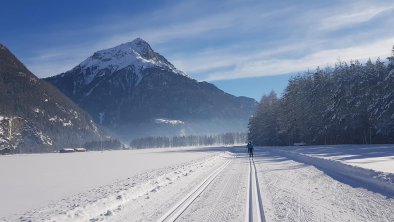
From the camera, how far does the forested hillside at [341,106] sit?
2175 inches

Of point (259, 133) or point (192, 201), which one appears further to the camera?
point (259, 133)

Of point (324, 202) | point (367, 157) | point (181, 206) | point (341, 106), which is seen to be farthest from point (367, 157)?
point (341, 106)

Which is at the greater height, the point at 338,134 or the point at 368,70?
the point at 368,70

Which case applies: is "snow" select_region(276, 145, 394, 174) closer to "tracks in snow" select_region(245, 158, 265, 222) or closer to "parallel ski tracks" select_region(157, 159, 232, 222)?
"tracks in snow" select_region(245, 158, 265, 222)

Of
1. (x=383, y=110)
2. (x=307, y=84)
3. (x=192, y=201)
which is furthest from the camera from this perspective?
(x=307, y=84)

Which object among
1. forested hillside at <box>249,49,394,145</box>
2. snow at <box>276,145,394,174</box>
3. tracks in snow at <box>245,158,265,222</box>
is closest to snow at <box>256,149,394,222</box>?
tracks in snow at <box>245,158,265,222</box>

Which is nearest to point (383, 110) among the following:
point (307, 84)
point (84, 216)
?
point (307, 84)

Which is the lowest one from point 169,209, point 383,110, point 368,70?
point 169,209

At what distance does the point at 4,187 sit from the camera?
19.4 meters

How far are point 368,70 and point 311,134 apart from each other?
16.8 metres

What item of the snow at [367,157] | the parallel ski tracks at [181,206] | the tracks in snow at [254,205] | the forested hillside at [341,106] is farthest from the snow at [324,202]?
the forested hillside at [341,106]

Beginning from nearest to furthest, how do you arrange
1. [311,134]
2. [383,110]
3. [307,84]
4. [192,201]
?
[192,201] < [383,110] < [311,134] < [307,84]

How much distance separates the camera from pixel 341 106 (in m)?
64.6

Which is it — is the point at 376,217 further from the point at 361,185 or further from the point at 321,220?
the point at 361,185
